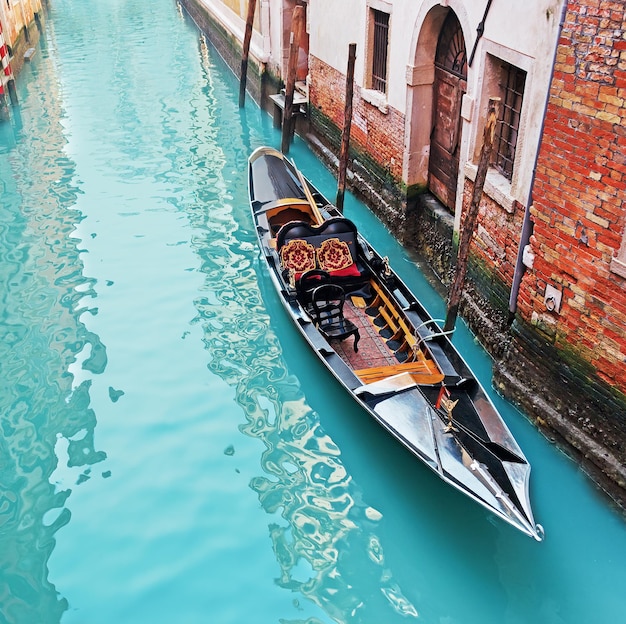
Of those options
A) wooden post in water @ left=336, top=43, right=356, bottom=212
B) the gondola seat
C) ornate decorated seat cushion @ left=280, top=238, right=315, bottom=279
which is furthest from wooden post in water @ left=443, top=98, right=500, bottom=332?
wooden post in water @ left=336, top=43, right=356, bottom=212

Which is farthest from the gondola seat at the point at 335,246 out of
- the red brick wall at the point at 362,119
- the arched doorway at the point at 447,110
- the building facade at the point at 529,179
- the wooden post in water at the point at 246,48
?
the wooden post in water at the point at 246,48

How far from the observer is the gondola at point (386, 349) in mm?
4301

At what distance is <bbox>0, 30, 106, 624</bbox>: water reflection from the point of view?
4539 millimetres

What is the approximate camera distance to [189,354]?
21.3 feet

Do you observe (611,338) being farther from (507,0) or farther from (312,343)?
(507,0)

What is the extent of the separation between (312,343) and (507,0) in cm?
298

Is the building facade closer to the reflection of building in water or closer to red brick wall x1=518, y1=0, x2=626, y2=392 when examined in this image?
red brick wall x1=518, y1=0, x2=626, y2=392

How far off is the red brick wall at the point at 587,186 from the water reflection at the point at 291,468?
73.9 inches

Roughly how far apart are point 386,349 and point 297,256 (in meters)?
1.30

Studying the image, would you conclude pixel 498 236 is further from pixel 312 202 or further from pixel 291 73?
pixel 291 73

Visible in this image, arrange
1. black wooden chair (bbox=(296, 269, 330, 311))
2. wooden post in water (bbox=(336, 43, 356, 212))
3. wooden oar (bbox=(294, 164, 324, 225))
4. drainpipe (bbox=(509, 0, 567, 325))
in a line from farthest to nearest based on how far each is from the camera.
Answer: wooden post in water (bbox=(336, 43, 356, 212))
wooden oar (bbox=(294, 164, 324, 225))
black wooden chair (bbox=(296, 269, 330, 311))
drainpipe (bbox=(509, 0, 567, 325))

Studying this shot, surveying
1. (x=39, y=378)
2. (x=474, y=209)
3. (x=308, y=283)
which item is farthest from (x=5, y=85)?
(x=474, y=209)

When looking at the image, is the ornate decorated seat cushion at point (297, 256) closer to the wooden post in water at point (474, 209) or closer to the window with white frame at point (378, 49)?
the wooden post in water at point (474, 209)

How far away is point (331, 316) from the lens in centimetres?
620
